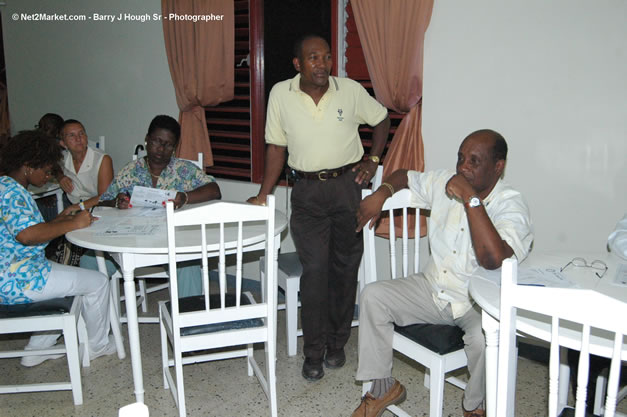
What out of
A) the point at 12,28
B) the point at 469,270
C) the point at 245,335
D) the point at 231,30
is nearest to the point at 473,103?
the point at 469,270

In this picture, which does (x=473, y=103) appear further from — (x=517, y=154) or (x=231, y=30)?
(x=231, y=30)

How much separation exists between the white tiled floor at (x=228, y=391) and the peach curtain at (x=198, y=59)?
196cm

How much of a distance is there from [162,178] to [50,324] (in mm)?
1082

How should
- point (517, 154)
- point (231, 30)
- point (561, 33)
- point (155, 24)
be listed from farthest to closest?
point (155, 24) < point (231, 30) < point (517, 154) < point (561, 33)

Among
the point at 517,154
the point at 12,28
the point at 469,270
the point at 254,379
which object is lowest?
the point at 254,379

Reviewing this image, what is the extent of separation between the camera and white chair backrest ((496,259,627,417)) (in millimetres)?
1172

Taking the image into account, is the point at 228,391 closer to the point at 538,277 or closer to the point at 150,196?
the point at 150,196

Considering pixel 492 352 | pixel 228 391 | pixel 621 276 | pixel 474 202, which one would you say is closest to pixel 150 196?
pixel 228 391

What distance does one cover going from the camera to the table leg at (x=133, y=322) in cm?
241

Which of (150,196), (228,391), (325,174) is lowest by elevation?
(228,391)

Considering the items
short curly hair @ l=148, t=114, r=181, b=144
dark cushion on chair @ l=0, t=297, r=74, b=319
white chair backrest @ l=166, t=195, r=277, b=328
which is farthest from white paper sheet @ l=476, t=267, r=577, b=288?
short curly hair @ l=148, t=114, r=181, b=144

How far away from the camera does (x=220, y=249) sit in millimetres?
2207

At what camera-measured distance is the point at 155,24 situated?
15.2 ft

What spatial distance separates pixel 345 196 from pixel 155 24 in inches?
109
